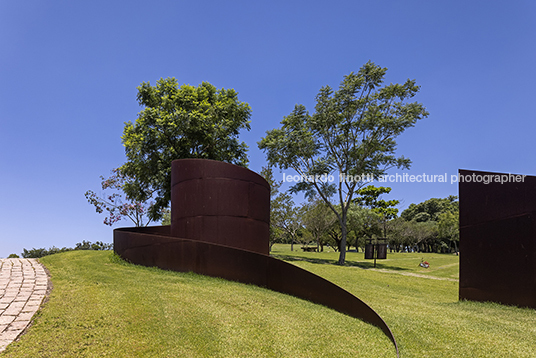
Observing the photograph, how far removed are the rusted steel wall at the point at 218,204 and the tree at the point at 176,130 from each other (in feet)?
33.6

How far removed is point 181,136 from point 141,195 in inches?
220

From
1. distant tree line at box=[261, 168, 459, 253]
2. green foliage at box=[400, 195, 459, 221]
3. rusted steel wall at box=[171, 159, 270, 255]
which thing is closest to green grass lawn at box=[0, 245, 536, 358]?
rusted steel wall at box=[171, 159, 270, 255]

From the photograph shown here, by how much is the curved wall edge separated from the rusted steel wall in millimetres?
921

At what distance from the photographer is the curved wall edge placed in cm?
702

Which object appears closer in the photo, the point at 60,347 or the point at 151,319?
the point at 60,347

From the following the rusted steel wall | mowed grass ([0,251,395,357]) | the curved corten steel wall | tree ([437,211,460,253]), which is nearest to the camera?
mowed grass ([0,251,395,357])

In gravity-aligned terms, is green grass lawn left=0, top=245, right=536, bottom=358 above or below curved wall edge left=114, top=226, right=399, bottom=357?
below

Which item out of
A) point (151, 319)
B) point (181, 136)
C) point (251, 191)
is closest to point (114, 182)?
point (181, 136)

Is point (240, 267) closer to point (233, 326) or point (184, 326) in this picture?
point (233, 326)

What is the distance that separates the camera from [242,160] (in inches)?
965

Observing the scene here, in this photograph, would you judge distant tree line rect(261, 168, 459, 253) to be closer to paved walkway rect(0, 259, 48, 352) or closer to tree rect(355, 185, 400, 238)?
tree rect(355, 185, 400, 238)

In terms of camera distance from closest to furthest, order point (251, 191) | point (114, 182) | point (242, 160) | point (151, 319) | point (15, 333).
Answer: point (15, 333), point (151, 319), point (251, 191), point (242, 160), point (114, 182)

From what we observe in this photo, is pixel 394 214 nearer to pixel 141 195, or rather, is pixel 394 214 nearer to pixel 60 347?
pixel 141 195

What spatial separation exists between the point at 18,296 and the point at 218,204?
17.9 ft
